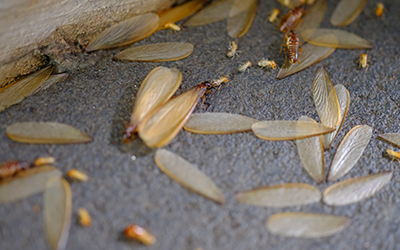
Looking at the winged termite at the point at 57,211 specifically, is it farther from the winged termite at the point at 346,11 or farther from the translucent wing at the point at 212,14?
the winged termite at the point at 346,11

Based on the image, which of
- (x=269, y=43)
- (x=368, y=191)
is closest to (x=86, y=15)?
(x=269, y=43)

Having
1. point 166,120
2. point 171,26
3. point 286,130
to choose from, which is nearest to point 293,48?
point 286,130

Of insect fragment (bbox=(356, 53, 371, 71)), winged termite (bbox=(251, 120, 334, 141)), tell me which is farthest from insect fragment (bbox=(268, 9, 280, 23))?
winged termite (bbox=(251, 120, 334, 141))

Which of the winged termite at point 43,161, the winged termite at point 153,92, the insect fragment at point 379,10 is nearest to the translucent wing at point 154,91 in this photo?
the winged termite at point 153,92

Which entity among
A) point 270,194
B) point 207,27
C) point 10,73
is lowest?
point 270,194

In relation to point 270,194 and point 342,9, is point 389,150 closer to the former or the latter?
point 270,194

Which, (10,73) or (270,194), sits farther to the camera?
(10,73)
